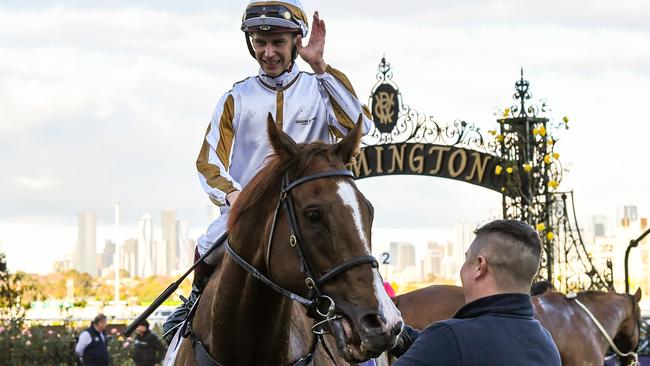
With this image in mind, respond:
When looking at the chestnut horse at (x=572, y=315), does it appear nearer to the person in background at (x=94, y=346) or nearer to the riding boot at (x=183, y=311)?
the riding boot at (x=183, y=311)

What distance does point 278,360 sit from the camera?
4770 millimetres

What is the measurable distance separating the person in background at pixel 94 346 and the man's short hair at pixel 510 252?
1456 centimetres

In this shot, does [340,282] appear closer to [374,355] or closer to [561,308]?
[374,355]

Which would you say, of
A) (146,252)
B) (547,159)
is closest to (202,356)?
(547,159)

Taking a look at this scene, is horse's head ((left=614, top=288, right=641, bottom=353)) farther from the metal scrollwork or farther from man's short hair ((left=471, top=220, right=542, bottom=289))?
man's short hair ((left=471, top=220, right=542, bottom=289))

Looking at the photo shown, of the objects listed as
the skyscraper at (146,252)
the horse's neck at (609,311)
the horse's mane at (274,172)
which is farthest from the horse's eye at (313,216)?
the skyscraper at (146,252)

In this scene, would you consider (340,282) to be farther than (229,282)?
No

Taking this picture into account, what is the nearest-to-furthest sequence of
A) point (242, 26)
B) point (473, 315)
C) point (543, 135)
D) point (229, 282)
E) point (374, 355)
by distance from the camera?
point (473, 315) < point (374, 355) < point (229, 282) < point (242, 26) < point (543, 135)

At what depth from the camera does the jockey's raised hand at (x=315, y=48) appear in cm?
532

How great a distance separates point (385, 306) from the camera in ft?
13.4

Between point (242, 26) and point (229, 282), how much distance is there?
1.21m

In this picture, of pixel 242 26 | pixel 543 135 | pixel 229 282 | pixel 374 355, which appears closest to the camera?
pixel 374 355

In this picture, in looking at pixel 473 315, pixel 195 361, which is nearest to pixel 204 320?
pixel 195 361

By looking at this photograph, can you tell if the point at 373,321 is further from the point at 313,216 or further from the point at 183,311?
the point at 183,311
